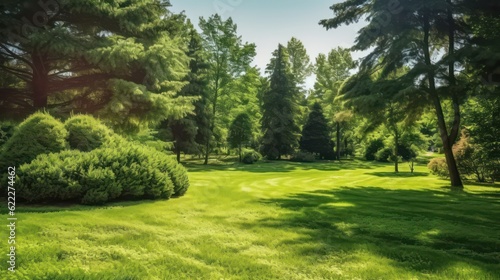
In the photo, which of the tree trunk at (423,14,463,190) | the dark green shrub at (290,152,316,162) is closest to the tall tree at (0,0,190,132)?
the tree trunk at (423,14,463,190)

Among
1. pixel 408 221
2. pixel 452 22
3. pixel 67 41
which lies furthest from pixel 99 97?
pixel 452 22

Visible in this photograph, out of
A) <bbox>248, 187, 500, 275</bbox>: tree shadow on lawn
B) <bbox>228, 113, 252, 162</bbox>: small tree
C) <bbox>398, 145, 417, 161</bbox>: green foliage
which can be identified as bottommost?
<bbox>248, 187, 500, 275</bbox>: tree shadow on lawn

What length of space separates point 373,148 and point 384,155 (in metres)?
2.94

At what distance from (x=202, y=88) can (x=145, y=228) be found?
28639 millimetres

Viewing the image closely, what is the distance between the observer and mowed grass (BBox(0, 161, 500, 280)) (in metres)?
4.45

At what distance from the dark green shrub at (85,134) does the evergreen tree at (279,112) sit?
33.2 metres

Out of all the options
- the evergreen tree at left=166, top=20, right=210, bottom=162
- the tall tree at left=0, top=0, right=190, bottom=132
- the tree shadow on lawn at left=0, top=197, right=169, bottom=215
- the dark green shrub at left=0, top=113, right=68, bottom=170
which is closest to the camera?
the tree shadow on lawn at left=0, top=197, right=169, bottom=215

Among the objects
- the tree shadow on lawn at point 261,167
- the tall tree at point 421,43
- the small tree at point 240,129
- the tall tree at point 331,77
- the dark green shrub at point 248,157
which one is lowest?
the tree shadow on lawn at point 261,167

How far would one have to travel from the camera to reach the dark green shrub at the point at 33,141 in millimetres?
8602

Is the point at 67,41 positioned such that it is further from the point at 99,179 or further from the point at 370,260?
the point at 370,260

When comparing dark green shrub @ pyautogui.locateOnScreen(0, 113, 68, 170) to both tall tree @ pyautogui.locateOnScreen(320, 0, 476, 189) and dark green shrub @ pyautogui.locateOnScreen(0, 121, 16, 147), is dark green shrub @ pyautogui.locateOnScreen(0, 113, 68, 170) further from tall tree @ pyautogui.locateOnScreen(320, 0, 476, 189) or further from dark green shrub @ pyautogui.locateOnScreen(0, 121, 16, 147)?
tall tree @ pyautogui.locateOnScreen(320, 0, 476, 189)

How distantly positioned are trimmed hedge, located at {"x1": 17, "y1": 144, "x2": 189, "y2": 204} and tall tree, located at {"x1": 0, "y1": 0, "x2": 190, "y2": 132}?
3.90 m

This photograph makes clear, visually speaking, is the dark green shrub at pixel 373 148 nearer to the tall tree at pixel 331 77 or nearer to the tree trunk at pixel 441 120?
the tall tree at pixel 331 77

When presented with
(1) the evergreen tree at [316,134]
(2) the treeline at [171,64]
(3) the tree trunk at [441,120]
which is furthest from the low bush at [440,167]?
(1) the evergreen tree at [316,134]
